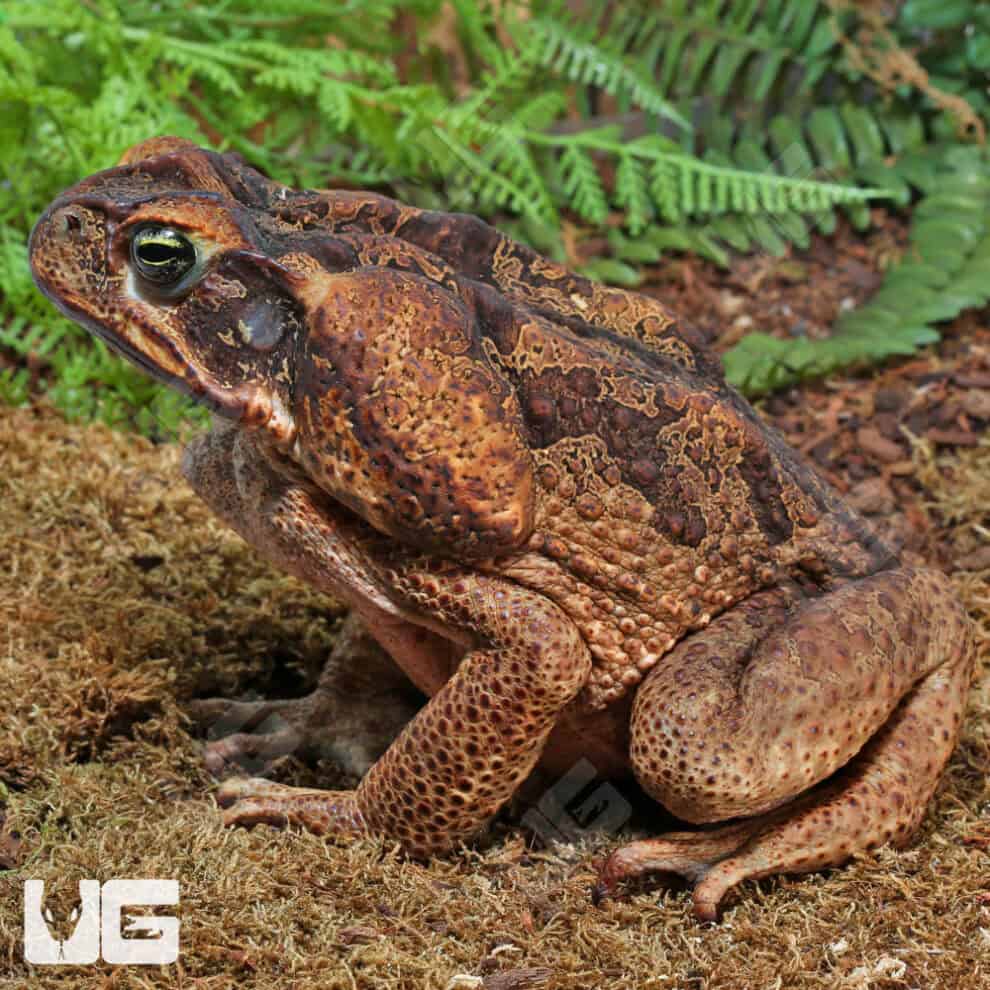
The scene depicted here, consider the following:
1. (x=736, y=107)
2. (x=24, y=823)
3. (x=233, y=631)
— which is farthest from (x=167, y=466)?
(x=736, y=107)

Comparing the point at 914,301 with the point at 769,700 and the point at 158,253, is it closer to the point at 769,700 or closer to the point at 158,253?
the point at 769,700

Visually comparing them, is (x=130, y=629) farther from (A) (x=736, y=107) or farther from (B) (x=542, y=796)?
(A) (x=736, y=107)

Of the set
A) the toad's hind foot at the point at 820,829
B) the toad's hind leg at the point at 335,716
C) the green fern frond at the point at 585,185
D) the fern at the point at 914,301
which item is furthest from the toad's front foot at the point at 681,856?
the green fern frond at the point at 585,185

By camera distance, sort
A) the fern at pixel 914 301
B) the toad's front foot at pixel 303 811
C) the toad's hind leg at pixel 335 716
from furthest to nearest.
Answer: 1. the fern at pixel 914 301
2. the toad's hind leg at pixel 335 716
3. the toad's front foot at pixel 303 811

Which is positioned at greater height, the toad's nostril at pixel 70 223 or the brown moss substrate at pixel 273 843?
the toad's nostril at pixel 70 223

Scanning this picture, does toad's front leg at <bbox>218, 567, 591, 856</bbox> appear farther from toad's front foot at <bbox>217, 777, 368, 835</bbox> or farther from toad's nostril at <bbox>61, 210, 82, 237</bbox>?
toad's nostril at <bbox>61, 210, 82, 237</bbox>

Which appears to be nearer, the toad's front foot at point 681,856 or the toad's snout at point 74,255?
the toad's snout at point 74,255

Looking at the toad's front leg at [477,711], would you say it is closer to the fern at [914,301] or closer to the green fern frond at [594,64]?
the fern at [914,301]

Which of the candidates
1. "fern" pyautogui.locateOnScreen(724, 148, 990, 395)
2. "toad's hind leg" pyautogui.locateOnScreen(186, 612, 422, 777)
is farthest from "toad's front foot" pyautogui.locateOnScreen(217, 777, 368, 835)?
"fern" pyautogui.locateOnScreen(724, 148, 990, 395)
